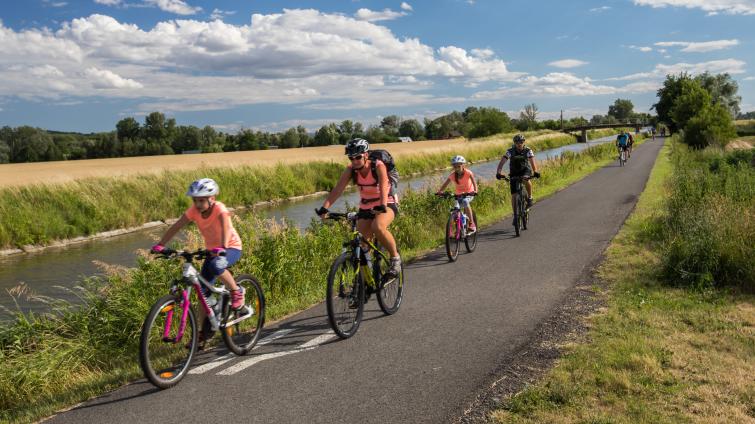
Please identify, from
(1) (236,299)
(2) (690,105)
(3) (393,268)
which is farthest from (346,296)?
(2) (690,105)

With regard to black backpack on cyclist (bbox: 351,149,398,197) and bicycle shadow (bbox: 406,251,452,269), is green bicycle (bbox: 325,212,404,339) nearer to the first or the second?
black backpack on cyclist (bbox: 351,149,398,197)

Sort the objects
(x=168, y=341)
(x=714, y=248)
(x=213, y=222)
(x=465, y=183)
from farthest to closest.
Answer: (x=465, y=183) < (x=714, y=248) < (x=213, y=222) < (x=168, y=341)

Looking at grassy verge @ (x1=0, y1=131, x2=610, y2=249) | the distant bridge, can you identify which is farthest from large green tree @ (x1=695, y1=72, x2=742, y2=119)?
grassy verge @ (x1=0, y1=131, x2=610, y2=249)

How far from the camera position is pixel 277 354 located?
19.3ft

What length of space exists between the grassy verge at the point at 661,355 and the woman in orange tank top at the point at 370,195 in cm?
243

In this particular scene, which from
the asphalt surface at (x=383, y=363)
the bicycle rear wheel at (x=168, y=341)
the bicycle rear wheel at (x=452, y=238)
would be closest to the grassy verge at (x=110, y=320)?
the bicycle rear wheel at (x=168, y=341)

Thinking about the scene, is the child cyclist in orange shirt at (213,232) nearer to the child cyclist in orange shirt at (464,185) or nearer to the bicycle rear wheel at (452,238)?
the bicycle rear wheel at (452,238)

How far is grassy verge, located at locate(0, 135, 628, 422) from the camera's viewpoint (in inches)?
235

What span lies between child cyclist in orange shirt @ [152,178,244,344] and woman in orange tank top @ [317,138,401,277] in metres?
1.25

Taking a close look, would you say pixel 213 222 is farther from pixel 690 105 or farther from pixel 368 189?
pixel 690 105

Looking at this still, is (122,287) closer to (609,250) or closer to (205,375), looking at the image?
(205,375)

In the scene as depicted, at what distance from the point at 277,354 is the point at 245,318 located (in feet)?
1.67

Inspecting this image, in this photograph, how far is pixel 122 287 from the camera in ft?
27.0

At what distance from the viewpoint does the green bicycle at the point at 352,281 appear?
621cm
